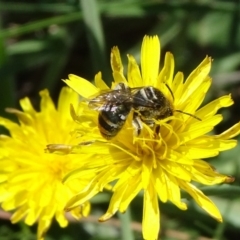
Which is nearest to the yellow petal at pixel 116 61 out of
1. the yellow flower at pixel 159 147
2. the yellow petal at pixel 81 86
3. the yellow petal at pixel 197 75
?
the yellow flower at pixel 159 147

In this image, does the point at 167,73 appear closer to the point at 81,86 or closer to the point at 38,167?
the point at 81,86

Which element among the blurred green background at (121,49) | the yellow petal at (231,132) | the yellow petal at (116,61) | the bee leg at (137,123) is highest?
the yellow petal at (116,61)

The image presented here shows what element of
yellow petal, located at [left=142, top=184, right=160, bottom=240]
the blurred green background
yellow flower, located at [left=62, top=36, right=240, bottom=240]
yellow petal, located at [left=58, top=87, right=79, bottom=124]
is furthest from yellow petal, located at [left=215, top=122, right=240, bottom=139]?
yellow petal, located at [left=58, top=87, right=79, bottom=124]

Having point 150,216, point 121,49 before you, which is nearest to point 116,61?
point 150,216

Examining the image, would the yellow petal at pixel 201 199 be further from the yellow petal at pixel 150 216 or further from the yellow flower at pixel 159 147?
the yellow petal at pixel 150 216

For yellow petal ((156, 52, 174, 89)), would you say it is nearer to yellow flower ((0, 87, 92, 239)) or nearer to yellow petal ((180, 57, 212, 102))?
yellow petal ((180, 57, 212, 102))

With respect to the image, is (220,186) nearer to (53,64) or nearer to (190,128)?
(190,128)
